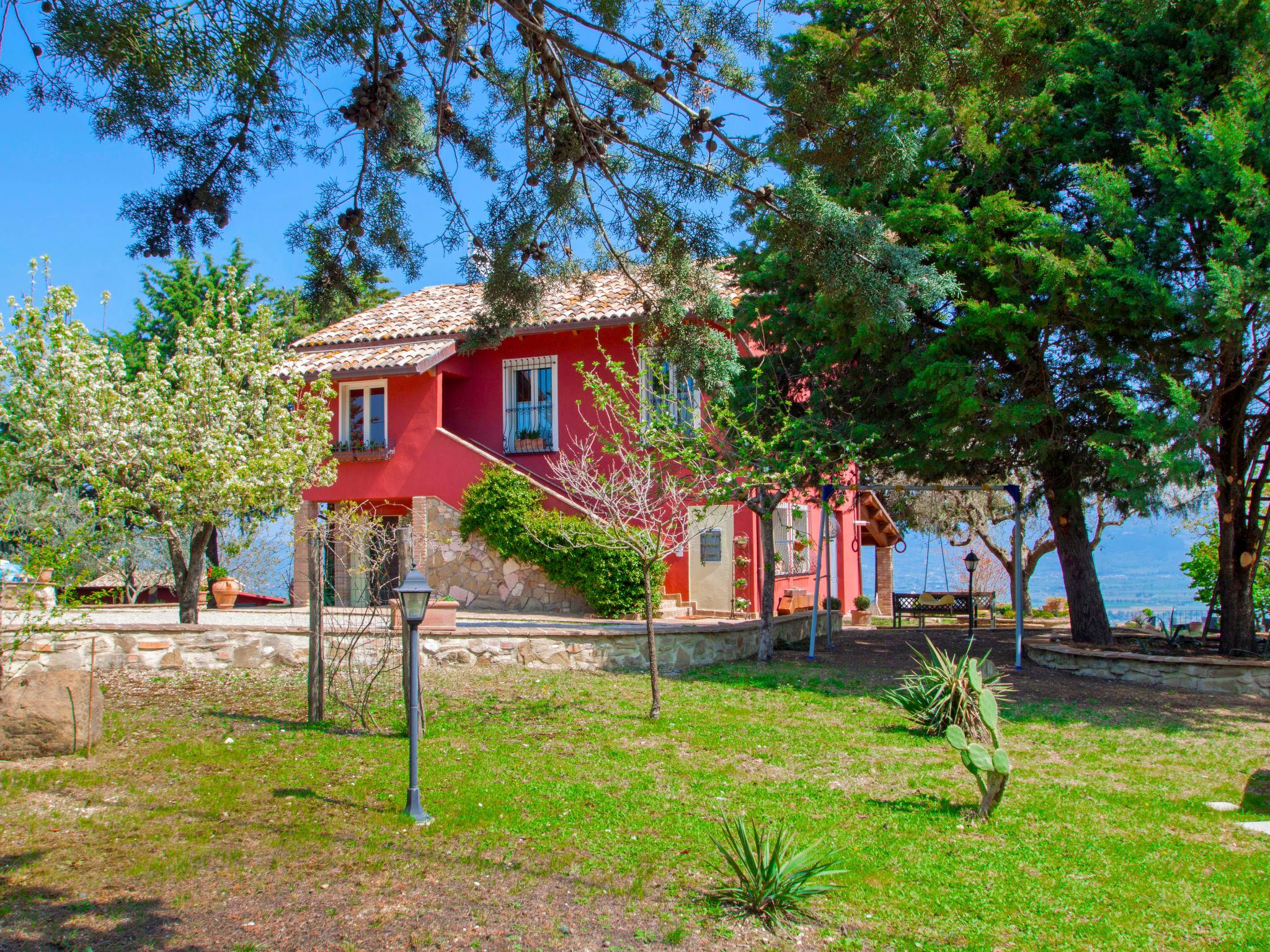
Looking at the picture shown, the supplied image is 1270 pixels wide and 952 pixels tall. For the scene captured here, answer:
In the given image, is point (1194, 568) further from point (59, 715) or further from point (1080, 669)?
point (59, 715)

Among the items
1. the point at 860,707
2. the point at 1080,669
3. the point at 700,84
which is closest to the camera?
the point at 700,84

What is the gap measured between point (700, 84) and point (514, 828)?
4.62m

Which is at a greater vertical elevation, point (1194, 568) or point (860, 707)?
point (1194, 568)

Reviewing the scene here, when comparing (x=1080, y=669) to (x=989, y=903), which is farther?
(x=1080, y=669)

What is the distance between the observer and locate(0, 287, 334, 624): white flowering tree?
11734 millimetres

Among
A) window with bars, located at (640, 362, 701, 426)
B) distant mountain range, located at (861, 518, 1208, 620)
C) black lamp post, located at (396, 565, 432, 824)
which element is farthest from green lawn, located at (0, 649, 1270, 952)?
distant mountain range, located at (861, 518, 1208, 620)

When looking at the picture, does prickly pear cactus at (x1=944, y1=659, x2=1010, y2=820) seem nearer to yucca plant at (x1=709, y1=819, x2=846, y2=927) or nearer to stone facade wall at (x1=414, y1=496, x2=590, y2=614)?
yucca plant at (x1=709, y1=819, x2=846, y2=927)

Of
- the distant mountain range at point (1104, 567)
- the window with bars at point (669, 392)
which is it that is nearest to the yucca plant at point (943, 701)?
the window with bars at point (669, 392)

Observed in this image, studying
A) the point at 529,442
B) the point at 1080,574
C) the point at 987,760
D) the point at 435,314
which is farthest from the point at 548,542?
the point at 987,760

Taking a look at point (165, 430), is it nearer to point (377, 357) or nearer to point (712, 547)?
point (377, 357)

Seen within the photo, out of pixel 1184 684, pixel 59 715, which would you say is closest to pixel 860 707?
pixel 1184 684

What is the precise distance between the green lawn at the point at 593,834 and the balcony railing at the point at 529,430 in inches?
345

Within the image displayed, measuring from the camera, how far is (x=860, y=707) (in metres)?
10.1

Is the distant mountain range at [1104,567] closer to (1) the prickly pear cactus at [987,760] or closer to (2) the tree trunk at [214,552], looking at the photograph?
(1) the prickly pear cactus at [987,760]
